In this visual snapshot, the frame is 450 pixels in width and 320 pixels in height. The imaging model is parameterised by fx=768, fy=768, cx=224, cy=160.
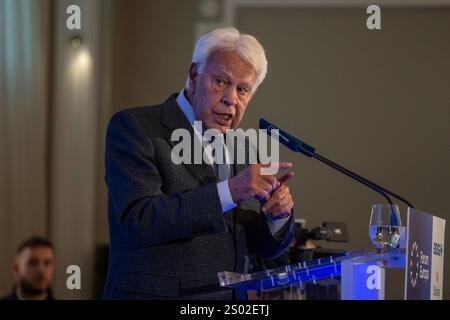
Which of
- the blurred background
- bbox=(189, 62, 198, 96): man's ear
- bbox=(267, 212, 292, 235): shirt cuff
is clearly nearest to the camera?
bbox=(267, 212, 292, 235): shirt cuff

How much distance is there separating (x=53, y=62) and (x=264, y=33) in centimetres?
142

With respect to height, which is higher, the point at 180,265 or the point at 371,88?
the point at 371,88

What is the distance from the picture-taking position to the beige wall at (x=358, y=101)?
504cm

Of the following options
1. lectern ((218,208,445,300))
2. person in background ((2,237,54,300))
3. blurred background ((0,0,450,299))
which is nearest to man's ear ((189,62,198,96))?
lectern ((218,208,445,300))

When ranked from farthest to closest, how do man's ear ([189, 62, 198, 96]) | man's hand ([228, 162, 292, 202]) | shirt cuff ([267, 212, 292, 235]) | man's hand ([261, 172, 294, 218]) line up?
1. man's ear ([189, 62, 198, 96])
2. shirt cuff ([267, 212, 292, 235])
3. man's hand ([261, 172, 294, 218])
4. man's hand ([228, 162, 292, 202])

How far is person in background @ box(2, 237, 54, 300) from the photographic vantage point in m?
3.55

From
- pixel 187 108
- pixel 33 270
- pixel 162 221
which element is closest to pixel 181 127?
pixel 187 108

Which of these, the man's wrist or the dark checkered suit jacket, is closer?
the dark checkered suit jacket

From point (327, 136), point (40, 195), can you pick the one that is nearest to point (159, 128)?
point (40, 195)

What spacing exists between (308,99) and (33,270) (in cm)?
234

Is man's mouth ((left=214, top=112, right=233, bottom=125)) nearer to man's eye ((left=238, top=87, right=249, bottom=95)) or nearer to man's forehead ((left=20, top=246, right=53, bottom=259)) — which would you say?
man's eye ((left=238, top=87, right=249, bottom=95))

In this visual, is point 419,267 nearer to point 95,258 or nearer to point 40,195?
point 40,195

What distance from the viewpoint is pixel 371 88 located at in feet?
16.8

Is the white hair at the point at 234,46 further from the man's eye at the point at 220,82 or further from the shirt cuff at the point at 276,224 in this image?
the shirt cuff at the point at 276,224
